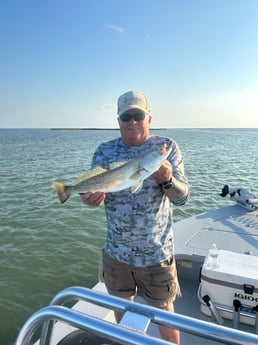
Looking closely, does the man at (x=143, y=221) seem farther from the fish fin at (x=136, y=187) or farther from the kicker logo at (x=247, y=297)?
the kicker logo at (x=247, y=297)

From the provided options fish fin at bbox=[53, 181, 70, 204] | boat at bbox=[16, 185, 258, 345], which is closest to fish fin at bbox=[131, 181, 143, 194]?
fish fin at bbox=[53, 181, 70, 204]

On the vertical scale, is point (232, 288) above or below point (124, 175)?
below

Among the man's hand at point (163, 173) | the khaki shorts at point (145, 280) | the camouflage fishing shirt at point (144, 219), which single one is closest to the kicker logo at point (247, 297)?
the khaki shorts at point (145, 280)

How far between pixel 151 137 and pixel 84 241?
6305 millimetres

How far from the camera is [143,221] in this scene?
2861mm

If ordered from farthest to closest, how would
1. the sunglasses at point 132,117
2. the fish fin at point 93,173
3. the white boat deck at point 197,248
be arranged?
the white boat deck at point 197,248 < the fish fin at point 93,173 < the sunglasses at point 132,117

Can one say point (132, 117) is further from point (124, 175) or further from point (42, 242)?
point (42, 242)

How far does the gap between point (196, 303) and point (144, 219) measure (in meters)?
2.20

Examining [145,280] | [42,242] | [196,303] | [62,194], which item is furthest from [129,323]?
[42,242]

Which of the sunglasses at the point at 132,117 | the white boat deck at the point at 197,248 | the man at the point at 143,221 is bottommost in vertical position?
the white boat deck at the point at 197,248

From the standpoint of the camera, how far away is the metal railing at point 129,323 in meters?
1.25

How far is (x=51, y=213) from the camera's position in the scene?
11062 millimetres

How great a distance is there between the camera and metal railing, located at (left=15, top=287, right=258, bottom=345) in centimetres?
125

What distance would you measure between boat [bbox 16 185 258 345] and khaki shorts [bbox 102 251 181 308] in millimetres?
253
